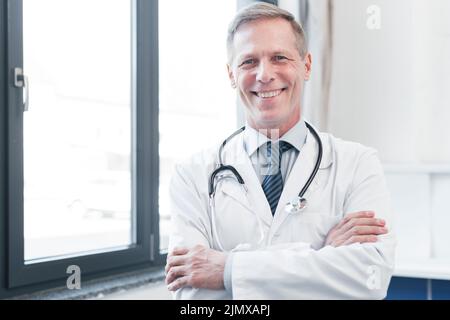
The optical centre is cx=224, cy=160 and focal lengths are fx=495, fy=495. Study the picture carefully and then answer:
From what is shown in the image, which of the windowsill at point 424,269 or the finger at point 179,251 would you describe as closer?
the finger at point 179,251

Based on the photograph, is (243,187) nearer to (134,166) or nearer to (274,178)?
(274,178)

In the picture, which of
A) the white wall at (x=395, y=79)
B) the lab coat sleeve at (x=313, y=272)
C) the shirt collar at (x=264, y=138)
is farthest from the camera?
the white wall at (x=395, y=79)

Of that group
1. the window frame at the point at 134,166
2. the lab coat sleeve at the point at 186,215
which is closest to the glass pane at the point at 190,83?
the window frame at the point at 134,166

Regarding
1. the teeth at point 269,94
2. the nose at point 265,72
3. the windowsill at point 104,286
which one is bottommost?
the windowsill at point 104,286

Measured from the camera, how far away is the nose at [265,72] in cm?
84

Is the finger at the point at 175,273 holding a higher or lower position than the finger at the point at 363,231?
lower

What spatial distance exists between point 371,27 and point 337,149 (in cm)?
77

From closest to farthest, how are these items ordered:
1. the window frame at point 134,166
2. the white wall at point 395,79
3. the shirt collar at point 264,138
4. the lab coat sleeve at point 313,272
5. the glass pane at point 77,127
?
1. the lab coat sleeve at point 313,272
2. the shirt collar at point 264,138
3. the window frame at point 134,166
4. the glass pane at point 77,127
5. the white wall at point 395,79

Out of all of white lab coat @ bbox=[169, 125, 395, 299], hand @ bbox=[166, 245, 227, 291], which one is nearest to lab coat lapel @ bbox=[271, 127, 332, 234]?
white lab coat @ bbox=[169, 125, 395, 299]

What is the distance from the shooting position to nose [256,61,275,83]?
84cm

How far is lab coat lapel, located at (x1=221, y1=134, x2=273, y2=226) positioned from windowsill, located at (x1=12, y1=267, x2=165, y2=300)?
53 cm

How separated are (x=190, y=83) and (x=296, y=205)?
2.92ft

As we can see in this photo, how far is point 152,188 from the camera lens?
1.46 m

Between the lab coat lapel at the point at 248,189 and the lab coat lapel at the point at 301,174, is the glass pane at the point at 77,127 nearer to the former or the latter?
the lab coat lapel at the point at 248,189
